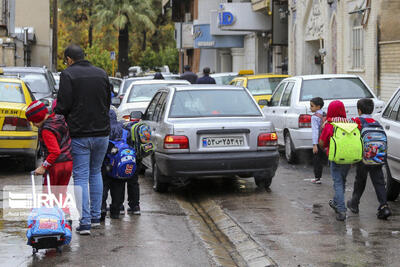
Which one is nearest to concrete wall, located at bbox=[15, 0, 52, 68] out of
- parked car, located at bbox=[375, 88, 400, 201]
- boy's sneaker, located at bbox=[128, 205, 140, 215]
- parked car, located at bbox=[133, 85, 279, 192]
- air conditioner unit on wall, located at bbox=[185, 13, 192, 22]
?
air conditioner unit on wall, located at bbox=[185, 13, 192, 22]

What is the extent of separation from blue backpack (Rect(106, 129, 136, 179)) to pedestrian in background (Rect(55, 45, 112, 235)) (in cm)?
55

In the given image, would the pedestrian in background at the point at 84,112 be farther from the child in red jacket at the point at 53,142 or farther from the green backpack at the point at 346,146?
the green backpack at the point at 346,146

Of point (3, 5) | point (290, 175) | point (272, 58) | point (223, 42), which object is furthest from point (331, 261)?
point (223, 42)

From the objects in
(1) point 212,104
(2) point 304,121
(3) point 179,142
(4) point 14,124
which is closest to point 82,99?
(3) point 179,142

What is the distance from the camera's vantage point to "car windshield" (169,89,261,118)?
1057cm

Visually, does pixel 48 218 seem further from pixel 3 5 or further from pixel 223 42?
pixel 223 42

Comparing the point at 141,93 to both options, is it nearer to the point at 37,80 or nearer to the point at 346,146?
the point at 37,80

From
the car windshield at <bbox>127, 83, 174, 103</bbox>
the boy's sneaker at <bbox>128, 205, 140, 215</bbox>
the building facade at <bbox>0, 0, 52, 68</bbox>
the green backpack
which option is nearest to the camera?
the green backpack

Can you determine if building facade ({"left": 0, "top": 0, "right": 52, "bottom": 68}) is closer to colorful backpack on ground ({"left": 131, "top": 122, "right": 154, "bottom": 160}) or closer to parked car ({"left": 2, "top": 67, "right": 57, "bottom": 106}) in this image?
parked car ({"left": 2, "top": 67, "right": 57, "bottom": 106})

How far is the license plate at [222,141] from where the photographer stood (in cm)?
1012

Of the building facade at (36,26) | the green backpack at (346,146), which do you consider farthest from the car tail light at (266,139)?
the building facade at (36,26)

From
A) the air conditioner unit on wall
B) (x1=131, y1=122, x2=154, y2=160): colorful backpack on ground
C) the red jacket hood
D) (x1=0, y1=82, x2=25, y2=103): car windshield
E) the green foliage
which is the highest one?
the air conditioner unit on wall

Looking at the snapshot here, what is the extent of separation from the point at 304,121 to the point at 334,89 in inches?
38.6

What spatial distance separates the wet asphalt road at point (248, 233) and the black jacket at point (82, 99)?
1.13 metres
